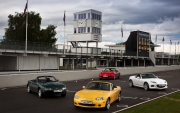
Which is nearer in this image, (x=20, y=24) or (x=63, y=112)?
(x=63, y=112)

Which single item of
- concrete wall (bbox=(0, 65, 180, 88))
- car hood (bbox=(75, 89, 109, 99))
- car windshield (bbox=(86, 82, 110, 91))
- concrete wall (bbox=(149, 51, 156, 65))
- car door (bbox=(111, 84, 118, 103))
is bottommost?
concrete wall (bbox=(0, 65, 180, 88))

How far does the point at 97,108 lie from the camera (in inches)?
404

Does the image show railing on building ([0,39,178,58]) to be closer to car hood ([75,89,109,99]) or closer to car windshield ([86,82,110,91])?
car windshield ([86,82,110,91])

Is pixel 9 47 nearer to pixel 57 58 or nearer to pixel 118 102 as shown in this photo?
pixel 57 58

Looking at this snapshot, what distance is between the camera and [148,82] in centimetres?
1775

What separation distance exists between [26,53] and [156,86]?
17.5 m

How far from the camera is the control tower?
155 ft

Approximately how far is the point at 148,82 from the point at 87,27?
104ft

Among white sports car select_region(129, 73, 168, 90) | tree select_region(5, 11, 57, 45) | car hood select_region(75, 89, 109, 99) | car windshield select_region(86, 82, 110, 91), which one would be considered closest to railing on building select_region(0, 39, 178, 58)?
white sports car select_region(129, 73, 168, 90)

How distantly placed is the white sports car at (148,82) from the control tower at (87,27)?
2763cm

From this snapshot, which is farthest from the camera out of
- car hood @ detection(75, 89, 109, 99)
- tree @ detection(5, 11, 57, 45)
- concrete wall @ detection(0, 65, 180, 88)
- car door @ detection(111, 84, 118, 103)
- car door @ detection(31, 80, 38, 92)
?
tree @ detection(5, 11, 57, 45)

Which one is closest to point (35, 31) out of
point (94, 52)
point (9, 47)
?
point (94, 52)

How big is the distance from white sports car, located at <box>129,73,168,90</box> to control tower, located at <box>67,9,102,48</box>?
27.6 meters

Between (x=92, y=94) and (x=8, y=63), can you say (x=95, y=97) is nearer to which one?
(x=92, y=94)
